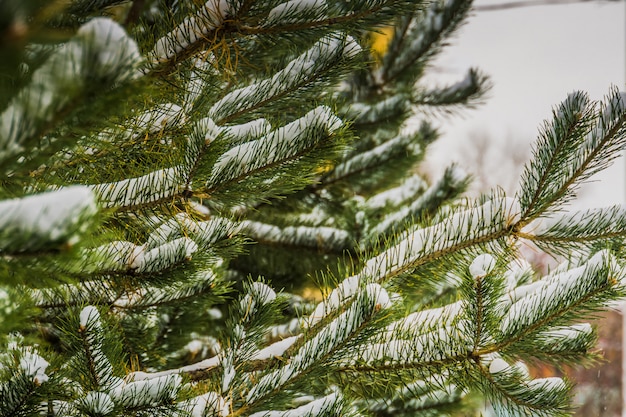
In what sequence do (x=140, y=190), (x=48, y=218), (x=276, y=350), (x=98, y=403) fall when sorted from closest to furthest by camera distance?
(x=48, y=218) → (x=98, y=403) → (x=140, y=190) → (x=276, y=350)

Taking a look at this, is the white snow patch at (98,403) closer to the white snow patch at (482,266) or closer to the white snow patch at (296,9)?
the white snow patch at (482,266)

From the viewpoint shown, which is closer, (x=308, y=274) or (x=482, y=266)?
(x=482, y=266)

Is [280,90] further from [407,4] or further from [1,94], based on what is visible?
[1,94]

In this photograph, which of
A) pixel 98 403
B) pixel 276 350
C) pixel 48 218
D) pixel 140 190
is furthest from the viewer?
pixel 276 350

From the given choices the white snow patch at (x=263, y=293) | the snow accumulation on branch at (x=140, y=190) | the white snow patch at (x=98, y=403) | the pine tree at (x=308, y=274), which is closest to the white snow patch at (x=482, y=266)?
the pine tree at (x=308, y=274)

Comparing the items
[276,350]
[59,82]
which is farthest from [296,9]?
[276,350]

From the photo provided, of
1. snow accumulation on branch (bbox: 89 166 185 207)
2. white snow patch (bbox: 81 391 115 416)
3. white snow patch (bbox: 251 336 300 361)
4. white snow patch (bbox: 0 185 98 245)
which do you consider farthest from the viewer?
white snow patch (bbox: 251 336 300 361)

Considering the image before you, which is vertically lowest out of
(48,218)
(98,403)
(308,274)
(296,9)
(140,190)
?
(98,403)

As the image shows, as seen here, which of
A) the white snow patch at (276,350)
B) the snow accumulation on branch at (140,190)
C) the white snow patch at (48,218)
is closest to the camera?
the white snow patch at (48,218)

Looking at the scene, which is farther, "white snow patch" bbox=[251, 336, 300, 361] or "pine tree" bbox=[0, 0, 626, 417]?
"white snow patch" bbox=[251, 336, 300, 361]

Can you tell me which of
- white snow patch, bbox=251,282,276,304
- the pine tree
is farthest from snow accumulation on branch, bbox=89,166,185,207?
white snow patch, bbox=251,282,276,304

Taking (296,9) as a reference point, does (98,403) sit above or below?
below

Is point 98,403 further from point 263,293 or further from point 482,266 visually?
point 482,266

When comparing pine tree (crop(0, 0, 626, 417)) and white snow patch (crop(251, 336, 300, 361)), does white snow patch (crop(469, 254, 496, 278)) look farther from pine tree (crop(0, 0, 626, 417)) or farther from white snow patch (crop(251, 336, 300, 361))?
white snow patch (crop(251, 336, 300, 361))
